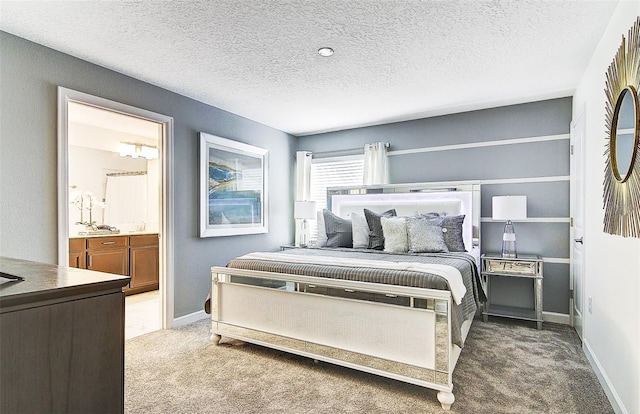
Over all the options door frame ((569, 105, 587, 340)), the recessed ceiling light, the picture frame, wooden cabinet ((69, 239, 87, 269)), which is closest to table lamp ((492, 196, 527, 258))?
door frame ((569, 105, 587, 340))

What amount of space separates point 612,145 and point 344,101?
8.30ft

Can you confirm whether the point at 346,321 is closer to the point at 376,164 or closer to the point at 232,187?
the point at 232,187

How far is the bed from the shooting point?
2.22 meters

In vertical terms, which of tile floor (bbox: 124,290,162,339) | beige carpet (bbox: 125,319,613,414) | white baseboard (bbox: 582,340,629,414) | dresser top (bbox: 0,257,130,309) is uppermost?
dresser top (bbox: 0,257,130,309)

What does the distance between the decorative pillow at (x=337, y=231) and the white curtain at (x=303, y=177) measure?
4.04 ft

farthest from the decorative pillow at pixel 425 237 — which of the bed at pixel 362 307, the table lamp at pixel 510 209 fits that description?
the table lamp at pixel 510 209

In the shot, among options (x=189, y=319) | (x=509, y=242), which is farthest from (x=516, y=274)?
(x=189, y=319)

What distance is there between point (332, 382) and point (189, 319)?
2.07m

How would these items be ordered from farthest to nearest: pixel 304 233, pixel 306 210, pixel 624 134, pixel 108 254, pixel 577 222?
pixel 304 233, pixel 306 210, pixel 108 254, pixel 577 222, pixel 624 134

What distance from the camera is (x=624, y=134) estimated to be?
200 cm

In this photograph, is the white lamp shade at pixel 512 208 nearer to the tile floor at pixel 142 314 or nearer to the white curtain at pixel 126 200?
the tile floor at pixel 142 314

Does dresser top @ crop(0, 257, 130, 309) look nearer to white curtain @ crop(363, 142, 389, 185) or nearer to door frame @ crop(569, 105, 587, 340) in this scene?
door frame @ crop(569, 105, 587, 340)

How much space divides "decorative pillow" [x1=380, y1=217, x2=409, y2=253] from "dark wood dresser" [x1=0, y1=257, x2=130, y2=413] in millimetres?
2970

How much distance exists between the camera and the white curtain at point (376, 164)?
15.8 feet
